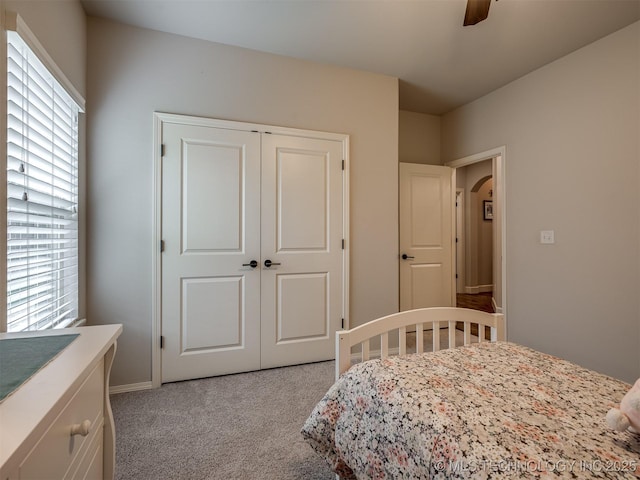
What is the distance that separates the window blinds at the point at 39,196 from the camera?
134 centimetres

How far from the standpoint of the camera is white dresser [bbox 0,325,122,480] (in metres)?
0.52

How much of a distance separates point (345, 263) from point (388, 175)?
0.97 meters

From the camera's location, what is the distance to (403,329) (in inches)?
58.2

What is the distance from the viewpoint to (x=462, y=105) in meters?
3.75

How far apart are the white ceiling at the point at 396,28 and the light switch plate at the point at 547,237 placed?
4.94 ft

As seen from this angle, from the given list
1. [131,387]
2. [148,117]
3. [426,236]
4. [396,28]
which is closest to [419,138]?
[426,236]

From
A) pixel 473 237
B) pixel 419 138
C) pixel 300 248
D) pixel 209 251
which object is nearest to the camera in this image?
pixel 209 251

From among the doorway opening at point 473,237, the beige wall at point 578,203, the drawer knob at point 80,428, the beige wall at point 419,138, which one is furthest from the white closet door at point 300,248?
the doorway opening at point 473,237

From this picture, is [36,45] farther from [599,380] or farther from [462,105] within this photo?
[462,105]

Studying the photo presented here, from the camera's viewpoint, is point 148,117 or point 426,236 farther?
point 426,236

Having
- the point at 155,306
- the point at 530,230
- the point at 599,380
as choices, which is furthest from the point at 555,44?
the point at 155,306

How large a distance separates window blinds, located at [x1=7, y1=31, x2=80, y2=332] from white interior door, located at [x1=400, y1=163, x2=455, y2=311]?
9.79ft

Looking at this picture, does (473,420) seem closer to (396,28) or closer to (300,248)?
(300,248)

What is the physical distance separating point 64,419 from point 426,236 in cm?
356
